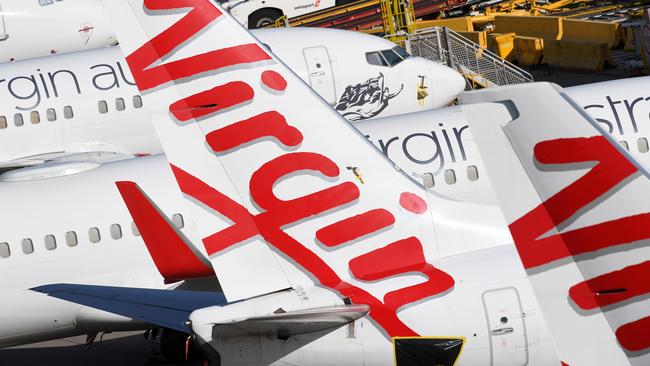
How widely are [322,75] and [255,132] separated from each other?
51.8ft

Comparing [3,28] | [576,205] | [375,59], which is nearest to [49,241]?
[576,205]

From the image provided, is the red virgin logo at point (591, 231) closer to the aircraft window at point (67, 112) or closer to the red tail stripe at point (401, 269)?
the red tail stripe at point (401, 269)

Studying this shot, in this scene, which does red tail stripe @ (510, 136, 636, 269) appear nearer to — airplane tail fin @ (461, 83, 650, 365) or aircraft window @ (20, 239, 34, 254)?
airplane tail fin @ (461, 83, 650, 365)

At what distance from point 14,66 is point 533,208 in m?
20.6

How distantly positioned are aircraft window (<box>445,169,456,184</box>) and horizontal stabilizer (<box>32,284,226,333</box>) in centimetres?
762

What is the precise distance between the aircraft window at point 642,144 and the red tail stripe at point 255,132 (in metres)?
9.23

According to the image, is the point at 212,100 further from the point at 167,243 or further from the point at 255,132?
the point at 167,243

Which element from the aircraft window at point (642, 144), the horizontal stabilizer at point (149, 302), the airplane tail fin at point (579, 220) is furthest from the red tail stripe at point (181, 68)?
the aircraft window at point (642, 144)

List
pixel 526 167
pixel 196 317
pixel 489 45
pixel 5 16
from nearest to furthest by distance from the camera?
pixel 526 167
pixel 196 317
pixel 5 16
pixel 489 45

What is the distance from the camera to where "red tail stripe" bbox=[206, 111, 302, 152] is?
34.9ft

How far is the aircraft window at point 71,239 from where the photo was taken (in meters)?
17.5

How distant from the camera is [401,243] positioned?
1109cm

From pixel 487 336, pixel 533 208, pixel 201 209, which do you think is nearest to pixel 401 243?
pixel 487 336

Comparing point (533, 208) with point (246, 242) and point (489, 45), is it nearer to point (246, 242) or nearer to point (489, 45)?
point (246, 242)
